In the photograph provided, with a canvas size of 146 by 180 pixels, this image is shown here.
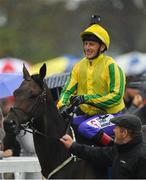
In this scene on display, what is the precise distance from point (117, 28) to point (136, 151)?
41.7m

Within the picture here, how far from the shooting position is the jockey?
10.1 meters

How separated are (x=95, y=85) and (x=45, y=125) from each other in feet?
2.66

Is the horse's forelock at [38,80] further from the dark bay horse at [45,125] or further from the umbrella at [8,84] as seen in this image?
the umbrella at [8,84]

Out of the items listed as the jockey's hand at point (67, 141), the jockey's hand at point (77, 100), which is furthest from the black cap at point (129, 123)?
the jockey's hand at point (77, 100)

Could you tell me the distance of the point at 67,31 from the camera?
5359cm

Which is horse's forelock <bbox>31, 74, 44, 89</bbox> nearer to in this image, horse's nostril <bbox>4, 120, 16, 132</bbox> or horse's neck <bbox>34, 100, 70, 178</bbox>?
horse's neck <bbox>34, 100, 70, 178</bbox>

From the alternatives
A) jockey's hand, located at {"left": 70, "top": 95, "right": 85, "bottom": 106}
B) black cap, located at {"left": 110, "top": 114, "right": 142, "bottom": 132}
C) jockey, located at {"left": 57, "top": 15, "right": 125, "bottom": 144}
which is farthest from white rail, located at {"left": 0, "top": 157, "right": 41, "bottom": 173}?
black cap, located at {"left": 110, "top": 114, "right": 142, "bottom": 132}

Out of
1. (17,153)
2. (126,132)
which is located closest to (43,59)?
(17,153)

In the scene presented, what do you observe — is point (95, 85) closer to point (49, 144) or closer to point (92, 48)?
point (92, 48)

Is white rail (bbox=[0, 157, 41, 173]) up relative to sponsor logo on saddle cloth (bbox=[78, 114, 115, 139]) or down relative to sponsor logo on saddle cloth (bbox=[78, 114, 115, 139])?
down

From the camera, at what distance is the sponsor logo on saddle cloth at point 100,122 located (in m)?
9.98

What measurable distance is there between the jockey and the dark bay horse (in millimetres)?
273

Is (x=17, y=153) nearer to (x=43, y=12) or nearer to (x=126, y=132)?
(x=126, y=132)

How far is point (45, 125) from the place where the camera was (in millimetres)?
9984
